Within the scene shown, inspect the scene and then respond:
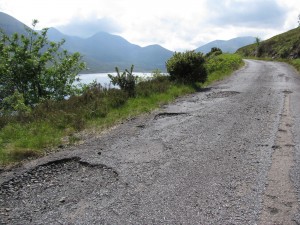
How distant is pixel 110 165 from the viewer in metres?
5.79

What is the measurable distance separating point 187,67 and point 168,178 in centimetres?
1284


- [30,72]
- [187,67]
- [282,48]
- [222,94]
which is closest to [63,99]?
[30,72]

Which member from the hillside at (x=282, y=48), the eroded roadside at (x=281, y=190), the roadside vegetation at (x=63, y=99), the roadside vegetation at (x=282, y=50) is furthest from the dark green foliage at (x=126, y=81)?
the hillside at (x=282, y=48)

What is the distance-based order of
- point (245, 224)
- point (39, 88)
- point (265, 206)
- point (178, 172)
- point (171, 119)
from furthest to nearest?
1. point (39, 88)
2. point (171, 119)
3. point (178, 172)
4. point (265, 206)
5. point (245, 224)

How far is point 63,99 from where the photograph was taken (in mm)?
14570

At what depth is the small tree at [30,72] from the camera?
63.9ft

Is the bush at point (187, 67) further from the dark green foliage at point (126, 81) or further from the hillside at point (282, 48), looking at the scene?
the hillside at point (282, 48)

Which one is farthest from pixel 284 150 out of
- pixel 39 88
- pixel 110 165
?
pixel 39 88

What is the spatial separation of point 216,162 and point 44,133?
4.38 m

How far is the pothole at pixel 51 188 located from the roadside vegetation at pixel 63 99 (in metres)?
0.98

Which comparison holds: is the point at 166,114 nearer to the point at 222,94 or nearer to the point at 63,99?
the point at 222,94

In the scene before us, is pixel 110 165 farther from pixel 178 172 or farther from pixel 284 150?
pixel 284 150

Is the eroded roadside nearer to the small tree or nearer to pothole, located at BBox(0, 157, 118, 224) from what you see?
pothole, located at BBox(0, 157, 118, 224)

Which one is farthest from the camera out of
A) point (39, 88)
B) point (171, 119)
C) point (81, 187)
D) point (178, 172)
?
point (39, 88)
